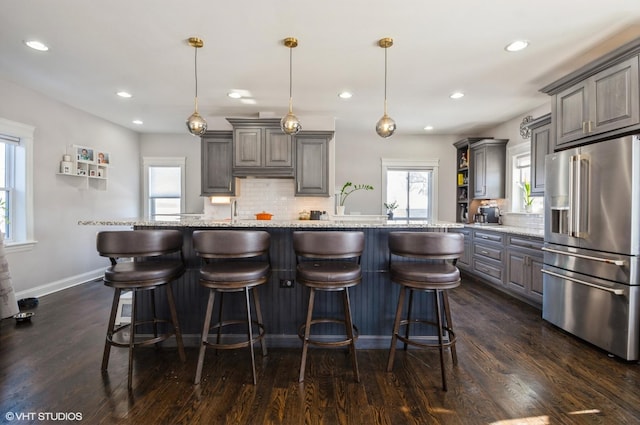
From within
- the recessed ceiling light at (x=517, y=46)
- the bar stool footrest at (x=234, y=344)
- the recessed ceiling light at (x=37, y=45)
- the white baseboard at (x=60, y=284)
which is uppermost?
the recessed ceiling light at (x=37, y=45)

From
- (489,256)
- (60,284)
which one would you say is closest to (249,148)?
(60,284)

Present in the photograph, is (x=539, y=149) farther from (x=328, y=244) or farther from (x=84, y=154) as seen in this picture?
(x=84, y=154)

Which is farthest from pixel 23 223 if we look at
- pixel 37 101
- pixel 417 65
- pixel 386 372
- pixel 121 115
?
pixel 417 65

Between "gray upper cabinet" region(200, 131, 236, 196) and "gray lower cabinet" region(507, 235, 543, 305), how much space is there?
406 cm

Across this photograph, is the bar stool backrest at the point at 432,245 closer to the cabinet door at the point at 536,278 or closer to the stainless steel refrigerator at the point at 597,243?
the stainless steel refrigerator at the point at 597,243

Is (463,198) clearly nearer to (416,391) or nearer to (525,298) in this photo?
(525,298)

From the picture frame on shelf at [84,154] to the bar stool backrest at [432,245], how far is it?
16.0 ft

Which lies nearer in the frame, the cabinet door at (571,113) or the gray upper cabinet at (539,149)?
the cabinet door at (571,113)

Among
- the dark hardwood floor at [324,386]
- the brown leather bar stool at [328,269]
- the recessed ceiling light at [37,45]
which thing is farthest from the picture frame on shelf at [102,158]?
the brown leather bar stool at [328,269]

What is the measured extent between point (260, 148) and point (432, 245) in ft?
10.8

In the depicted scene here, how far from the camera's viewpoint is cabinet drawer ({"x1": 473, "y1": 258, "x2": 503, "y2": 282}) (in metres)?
4.27

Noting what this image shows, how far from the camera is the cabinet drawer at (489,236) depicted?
4238 mm

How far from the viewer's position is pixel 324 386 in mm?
2029

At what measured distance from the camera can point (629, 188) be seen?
2328mm
